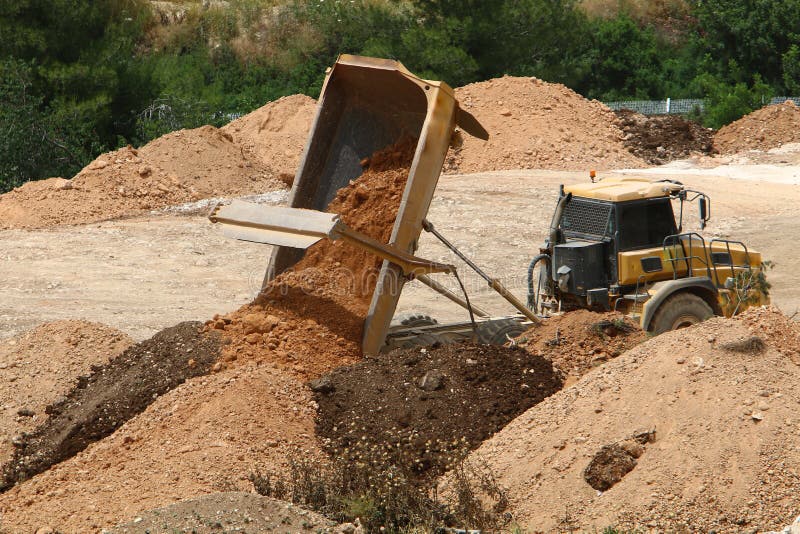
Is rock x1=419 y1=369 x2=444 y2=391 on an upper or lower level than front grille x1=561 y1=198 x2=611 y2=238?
lower

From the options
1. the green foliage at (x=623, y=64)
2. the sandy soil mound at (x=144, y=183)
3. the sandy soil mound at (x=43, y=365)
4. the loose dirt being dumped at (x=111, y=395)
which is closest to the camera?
the loose dirt being dumped at (x=111, y=395)

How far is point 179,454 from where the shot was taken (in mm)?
7152

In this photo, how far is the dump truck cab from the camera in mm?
9828

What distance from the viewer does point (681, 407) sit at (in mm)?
6703

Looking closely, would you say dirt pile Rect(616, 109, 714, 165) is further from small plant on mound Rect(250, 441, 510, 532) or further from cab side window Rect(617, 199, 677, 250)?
small plant on mound Rect(250, 441, 510, 532)

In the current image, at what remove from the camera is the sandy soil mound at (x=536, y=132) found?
2355cm

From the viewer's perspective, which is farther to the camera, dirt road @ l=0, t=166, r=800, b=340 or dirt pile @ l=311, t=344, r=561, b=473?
dirt road @ l=0, t=166, r=800, b=340

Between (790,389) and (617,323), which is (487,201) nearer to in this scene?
(617,323)

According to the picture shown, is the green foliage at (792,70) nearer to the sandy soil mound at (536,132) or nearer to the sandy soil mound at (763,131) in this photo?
the sandy soil mound at (763,131)

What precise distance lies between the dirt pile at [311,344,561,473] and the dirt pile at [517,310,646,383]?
1.01ft

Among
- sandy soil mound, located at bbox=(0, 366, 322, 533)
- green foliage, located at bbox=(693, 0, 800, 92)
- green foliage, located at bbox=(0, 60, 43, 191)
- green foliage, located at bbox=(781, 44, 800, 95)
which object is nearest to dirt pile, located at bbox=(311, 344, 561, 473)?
sandy soil mound, located at bbox=(0, 366, 322, 533)

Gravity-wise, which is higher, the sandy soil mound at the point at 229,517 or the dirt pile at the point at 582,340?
the dirt pile at the point at 582,340

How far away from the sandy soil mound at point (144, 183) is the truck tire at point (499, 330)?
1154 cm

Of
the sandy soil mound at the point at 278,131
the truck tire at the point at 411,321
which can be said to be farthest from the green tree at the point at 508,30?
the truck tire at the point at 411,321
